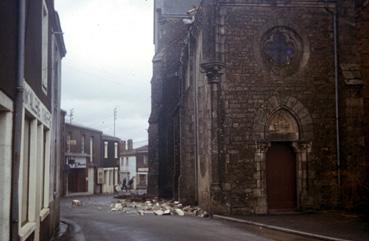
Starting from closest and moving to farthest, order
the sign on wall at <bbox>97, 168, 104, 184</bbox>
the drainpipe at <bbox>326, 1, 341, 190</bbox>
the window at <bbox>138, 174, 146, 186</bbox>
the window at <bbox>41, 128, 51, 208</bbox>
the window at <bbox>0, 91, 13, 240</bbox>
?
the window at <bbox>0, 91, 13, 240</bbox> < the window at <bbox>41, 128, 51, 208</bbox> < the drainpipe at <bbox>326, 1, 341, 190</bbox> < the sign on wall at <bbox>97, 168, 104, 184</bbox> < the window at <bbox>138, 174, 146, 186</bbox>

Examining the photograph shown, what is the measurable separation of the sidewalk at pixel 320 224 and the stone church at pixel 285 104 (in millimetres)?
1251

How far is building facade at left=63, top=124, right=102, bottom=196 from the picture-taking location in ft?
169

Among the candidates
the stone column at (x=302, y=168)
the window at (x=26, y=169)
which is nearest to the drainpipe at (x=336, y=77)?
the stone column at (x=302, y=168)

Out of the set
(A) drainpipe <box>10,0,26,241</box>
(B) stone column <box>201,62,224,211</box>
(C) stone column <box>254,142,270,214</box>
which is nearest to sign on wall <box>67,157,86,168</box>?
(B) stone column <box>201,62,224,211</box>

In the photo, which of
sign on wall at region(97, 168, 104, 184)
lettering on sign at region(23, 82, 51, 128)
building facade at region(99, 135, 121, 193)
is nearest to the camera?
lettering on sign at region(23, 82, 51, 128)

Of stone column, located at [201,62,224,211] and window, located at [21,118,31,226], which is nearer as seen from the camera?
window, located at [21,118,31,226]

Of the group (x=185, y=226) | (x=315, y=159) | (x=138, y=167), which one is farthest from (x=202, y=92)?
(x=138, y=167)

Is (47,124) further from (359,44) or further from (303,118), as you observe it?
(359,44)

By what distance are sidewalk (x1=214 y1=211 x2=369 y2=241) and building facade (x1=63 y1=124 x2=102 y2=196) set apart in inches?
1291

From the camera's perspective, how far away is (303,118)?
2130 centimetres

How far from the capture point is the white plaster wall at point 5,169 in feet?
21.1

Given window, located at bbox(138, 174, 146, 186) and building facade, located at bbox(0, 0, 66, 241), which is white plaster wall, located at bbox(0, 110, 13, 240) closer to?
building facade, located at bbox(0, 0, 66, 241)

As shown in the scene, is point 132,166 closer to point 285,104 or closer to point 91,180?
point 91,180

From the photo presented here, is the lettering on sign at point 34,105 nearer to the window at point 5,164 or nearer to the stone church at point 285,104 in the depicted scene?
the window at point 5,164
